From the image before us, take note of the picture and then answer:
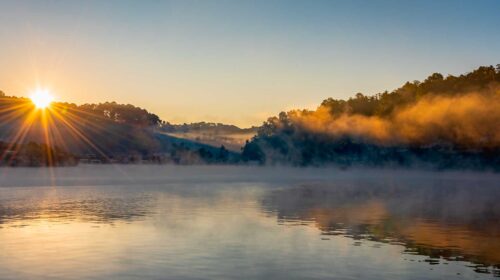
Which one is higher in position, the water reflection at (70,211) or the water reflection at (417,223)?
the water reflection at (417,223)

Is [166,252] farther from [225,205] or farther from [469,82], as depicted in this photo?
[469,82]

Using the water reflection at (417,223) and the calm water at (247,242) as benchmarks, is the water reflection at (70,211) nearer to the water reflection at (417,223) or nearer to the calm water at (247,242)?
the calm water at (247,242)

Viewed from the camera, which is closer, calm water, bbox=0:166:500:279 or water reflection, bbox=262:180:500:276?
calm water, bbox=0:166:500:279

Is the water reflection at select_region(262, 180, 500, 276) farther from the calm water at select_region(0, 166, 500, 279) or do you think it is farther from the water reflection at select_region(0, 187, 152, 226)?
the water reflection at select_region(0, 187, 152, 226)

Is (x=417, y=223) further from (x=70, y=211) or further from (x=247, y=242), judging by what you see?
(x=70, y=211)

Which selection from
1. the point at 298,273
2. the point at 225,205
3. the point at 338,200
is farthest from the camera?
the point at 338,200

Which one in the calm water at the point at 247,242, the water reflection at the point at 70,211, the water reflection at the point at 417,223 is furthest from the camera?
the water reflection at the point at 70,211

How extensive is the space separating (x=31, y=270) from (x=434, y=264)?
73.0 feet

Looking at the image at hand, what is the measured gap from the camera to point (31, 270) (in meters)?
36.9

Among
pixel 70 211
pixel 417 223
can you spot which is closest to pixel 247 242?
pixel 417 223

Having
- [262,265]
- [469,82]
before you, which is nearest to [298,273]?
[262,265]

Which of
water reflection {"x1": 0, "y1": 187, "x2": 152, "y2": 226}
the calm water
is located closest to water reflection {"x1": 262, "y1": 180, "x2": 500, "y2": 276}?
the calm water

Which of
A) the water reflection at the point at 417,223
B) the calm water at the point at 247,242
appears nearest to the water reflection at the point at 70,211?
the calm water at the point at 247,242

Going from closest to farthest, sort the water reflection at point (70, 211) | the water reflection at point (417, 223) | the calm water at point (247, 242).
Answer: the calm water at point (247, 242), the water reflection at point (417, 223), the water reflection at point (70, 211)
